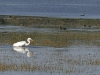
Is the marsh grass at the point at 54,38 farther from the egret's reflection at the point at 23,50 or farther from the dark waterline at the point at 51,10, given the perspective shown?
the dark waterline at the point at 51,10

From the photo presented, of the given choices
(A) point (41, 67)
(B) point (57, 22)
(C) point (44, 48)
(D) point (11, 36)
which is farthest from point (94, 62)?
(B) point (57, 22)

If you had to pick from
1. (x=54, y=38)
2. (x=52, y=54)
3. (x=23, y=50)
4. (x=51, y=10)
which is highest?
(x=52, y=54)

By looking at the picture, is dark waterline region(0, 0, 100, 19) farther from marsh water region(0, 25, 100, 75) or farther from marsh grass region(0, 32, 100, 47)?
marsh water region(0, 25, 100, 75)

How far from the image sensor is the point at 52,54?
22.6 m

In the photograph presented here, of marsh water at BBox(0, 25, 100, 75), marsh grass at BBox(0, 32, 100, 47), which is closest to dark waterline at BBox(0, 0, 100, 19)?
marsh grass at BBox(0, 32, 100, 47)

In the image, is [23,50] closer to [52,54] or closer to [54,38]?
[52,54]

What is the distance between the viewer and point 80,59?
845 inches

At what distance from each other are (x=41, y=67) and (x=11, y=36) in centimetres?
1110

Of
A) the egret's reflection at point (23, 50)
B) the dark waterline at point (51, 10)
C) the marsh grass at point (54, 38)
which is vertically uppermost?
the egret's reflection at point (23, 50)

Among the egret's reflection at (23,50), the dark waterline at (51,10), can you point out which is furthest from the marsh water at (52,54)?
the dark waterline at (51,10)

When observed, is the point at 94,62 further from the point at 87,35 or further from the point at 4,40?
the point at 87,35

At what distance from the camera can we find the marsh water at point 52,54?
19.0 m

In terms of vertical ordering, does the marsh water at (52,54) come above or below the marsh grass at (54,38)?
above

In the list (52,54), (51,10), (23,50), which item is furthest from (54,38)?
(51,10)
